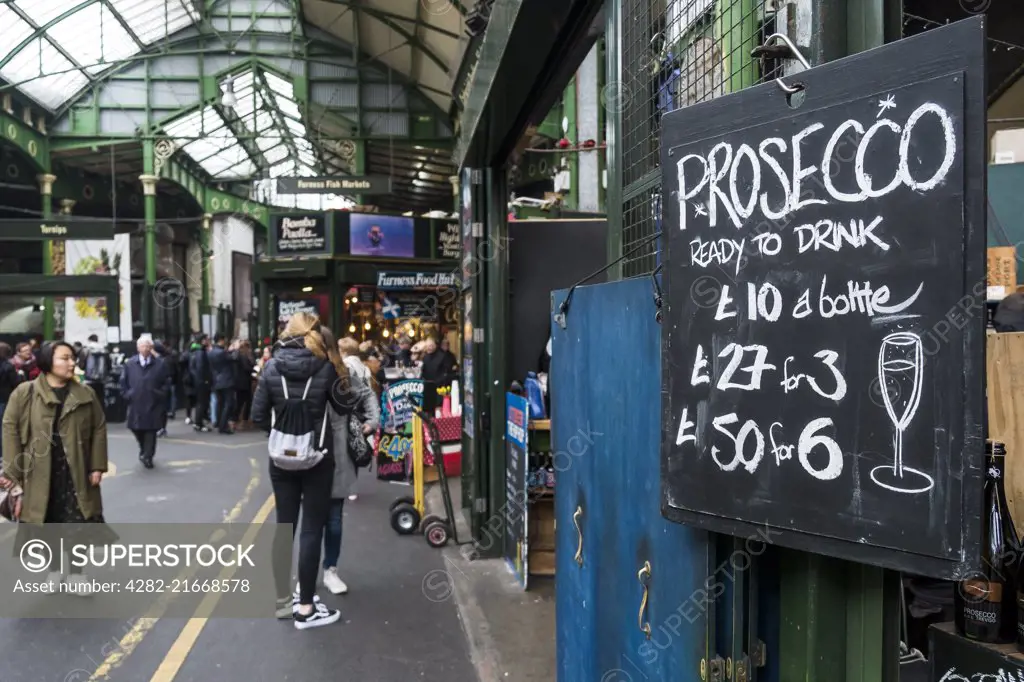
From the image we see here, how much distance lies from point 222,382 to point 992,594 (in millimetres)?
14808

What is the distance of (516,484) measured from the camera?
609 centimetres

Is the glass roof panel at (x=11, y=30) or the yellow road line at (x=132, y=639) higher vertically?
the glass roof panel at (x=11, y=30)

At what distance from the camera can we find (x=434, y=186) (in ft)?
94.6

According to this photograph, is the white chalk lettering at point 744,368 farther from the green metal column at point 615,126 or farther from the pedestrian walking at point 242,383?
the pedestrian walking at point 242,383

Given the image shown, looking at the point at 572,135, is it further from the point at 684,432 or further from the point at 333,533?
the point at 684,432

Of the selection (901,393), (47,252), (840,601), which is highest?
(47,252)

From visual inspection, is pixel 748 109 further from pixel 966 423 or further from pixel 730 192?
pixel 966 423

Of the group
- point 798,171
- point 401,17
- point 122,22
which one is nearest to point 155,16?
point 122,22

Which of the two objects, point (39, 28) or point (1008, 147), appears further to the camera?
point (39, 28)

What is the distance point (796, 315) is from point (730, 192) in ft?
1.09

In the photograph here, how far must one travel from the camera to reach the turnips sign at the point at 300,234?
22.1m

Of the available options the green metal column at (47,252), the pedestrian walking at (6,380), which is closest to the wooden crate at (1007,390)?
the pedestrian walking at (6,380)

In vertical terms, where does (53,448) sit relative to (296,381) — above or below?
below

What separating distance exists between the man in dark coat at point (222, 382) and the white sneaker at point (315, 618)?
10.7m
